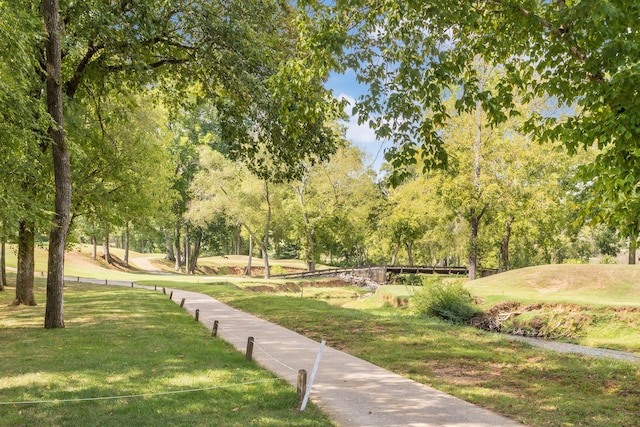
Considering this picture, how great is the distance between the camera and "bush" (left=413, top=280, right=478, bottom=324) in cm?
1895

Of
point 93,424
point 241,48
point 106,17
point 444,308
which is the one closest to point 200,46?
point 241,48

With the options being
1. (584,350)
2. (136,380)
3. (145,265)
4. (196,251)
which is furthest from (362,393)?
(145,265)

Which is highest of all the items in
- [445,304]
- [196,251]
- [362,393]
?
[196,251]

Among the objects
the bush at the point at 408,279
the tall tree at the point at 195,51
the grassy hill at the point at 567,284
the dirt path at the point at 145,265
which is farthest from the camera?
the dirt path at the point at 145,265

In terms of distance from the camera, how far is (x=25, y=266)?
19.8 m

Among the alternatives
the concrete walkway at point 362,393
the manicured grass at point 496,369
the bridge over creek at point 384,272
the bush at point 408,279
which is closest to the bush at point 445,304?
the manicured grass at point 496,369

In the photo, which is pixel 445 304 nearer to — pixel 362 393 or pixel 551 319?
pixel 551 319

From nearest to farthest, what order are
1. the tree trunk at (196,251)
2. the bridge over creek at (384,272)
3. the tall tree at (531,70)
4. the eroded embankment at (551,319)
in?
the tall tree at (531,70)
the eroded embankment at (551,319)
the bridge over creek at (384,272)
the tree trunk at (196,251)

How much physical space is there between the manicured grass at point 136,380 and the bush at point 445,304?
893cm

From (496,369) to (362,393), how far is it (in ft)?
11.7

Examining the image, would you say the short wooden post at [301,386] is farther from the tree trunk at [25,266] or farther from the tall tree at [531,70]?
the tree trunk at [25,266]

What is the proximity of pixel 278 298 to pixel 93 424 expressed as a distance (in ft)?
58.4

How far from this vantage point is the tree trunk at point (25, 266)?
19375 mm

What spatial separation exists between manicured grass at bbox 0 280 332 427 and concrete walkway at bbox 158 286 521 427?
0.48m
